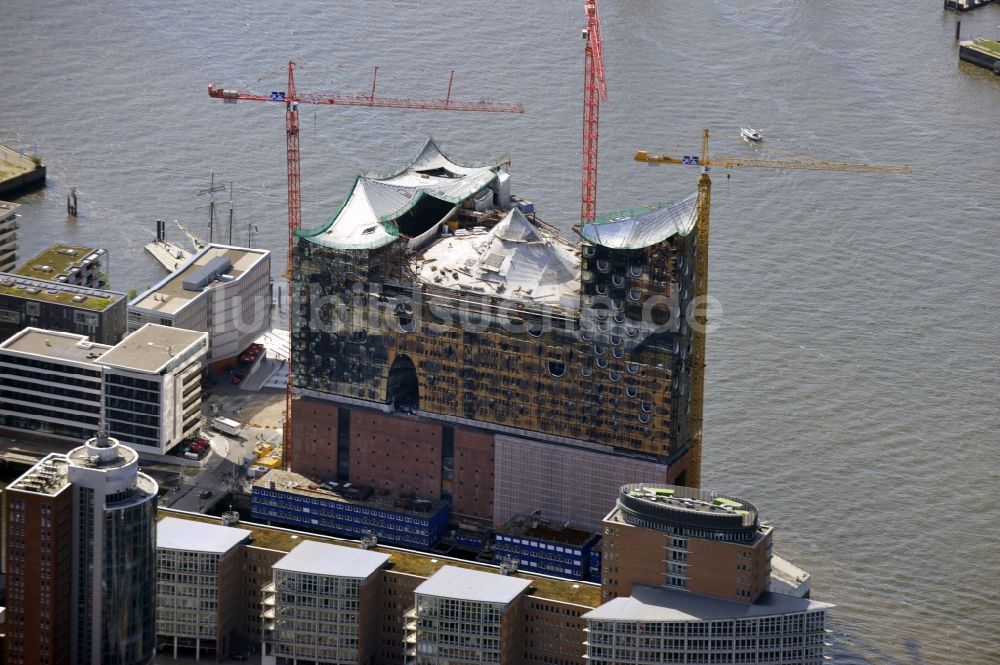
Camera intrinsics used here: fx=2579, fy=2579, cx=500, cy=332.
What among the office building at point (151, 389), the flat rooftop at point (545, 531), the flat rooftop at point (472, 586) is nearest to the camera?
the flat rooftop at point (472, 586)

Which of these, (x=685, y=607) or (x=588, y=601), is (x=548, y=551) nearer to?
(x=588, y=601)

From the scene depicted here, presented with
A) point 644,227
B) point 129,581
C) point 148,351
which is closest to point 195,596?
point 129,581

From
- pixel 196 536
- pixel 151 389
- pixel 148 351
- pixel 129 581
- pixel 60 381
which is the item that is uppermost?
pixel 148 351

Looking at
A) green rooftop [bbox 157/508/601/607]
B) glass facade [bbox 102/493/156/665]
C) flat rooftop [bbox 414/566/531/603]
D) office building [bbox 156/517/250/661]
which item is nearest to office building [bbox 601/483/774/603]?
green rooftop [bbox 157/508/601/607]

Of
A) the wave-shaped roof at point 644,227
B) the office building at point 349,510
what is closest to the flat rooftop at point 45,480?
the office building at point 349,510

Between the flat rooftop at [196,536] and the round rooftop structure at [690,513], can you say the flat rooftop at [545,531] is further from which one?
the flat rooftop at [196,536]

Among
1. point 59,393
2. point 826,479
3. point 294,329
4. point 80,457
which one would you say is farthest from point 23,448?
point 826,479
